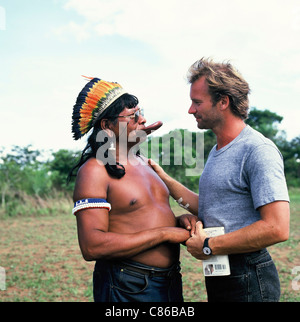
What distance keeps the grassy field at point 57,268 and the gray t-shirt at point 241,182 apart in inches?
125

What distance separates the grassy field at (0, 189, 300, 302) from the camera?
5.31 metres

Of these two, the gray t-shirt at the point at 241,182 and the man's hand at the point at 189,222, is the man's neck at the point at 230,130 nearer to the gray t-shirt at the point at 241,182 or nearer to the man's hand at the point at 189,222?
the gray t-shirt at the point at 241,182

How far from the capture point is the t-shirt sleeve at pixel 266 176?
78.9 inches

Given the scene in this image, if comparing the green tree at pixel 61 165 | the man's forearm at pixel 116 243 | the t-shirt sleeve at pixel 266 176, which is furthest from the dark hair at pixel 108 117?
the green tree at pixel 61 165

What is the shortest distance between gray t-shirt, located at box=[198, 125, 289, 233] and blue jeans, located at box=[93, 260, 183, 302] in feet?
1.61

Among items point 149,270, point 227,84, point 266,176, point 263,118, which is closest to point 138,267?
point 149,270

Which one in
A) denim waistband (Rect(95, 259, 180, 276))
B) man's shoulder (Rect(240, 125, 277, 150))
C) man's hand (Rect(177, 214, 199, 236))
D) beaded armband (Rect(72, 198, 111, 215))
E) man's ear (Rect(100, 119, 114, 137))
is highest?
man's ear (Rect(100, 119, 114, 137))

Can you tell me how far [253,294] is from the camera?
2.21 meters

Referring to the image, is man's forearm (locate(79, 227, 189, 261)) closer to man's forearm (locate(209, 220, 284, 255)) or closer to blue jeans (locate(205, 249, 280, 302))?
man's forearm (locate(209, 220, 284, 255))

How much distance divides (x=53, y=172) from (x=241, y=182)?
20782mm

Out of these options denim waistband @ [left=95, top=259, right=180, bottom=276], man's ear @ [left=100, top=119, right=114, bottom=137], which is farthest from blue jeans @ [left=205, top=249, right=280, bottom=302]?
man's ear @ [left=100, top=119, right=114, bottom=137]

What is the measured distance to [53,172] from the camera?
71.9 feet
